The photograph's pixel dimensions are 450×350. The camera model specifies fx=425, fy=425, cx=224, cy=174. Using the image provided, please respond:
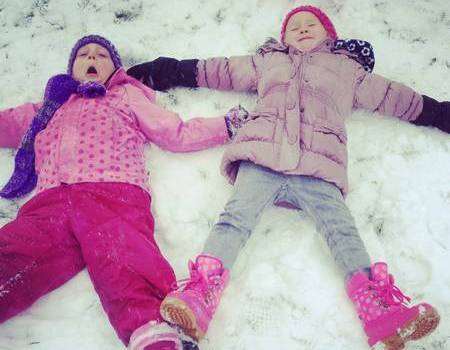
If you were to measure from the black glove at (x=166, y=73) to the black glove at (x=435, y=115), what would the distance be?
185 cm

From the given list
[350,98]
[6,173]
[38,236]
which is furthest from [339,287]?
[6,173]

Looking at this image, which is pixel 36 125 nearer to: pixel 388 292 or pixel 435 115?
pixel 388 292

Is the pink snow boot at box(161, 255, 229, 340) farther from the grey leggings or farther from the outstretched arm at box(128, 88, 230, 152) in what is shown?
the outstretched arm at box(128, 88, 230, 152)

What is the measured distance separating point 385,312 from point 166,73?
8.22 feet

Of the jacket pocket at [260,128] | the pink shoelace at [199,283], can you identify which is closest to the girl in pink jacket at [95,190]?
the pink shoelace at [199,283]

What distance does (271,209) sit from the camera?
300 centimetres

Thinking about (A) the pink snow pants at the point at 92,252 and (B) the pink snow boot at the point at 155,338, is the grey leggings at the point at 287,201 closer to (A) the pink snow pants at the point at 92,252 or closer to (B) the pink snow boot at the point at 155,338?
(A) the pink snow pants at the point at 92,252

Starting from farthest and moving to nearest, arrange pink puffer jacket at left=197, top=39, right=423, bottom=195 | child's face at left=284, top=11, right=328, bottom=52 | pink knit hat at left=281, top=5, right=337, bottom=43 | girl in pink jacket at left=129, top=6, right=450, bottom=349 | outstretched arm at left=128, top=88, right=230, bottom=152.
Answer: pink knit hat at left=281, top=5, right=337, bottom=43 → child's face at left=284, top=11, right=328, bottom=52 → outstretched arm at left=128, top=88, right=230, bottom=152 → pink puffer jacket at left=197, top=39, right=423, bottom=195 → girl in pink jacket at left=129, top=6, right=450, bottom=349

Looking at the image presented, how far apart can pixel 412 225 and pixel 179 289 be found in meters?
1.66

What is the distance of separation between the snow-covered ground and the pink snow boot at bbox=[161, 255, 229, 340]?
21 centimetres

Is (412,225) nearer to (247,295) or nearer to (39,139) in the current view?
(247,295)

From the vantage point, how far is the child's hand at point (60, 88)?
3.24m

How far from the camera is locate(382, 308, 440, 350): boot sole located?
208 centimetres

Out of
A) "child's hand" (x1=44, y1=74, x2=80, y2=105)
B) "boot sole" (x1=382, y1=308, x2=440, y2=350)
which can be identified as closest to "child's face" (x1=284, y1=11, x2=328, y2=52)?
"child's hand" (x1=44, y1=74, x2=80, y2=105)
